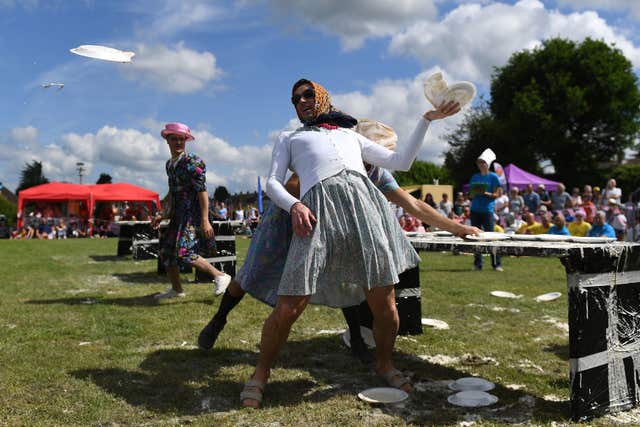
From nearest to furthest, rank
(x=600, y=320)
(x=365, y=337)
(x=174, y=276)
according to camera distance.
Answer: (x=600, y=320)
(x=365, y=337)
(x=174, y=276)

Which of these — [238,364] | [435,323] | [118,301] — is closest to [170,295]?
[118,301]

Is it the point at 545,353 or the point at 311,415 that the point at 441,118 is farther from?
the point at 545,353

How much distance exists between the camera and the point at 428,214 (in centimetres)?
348

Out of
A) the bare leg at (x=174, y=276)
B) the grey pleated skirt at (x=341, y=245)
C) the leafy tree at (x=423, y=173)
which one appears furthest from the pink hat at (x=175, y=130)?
the leafy tree at (x=423, y=173)

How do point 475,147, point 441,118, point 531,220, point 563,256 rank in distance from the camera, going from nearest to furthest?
point 563,256 → point 441,118 → point 531,220 → point 475,147

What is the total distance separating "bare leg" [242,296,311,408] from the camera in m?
3.04

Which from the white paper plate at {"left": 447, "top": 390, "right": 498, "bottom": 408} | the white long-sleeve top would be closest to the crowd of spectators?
the white paper plate at {"left": 447, "top": 390, "right": 498, "bottom": 408}

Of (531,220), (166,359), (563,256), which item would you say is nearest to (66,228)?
(531,220)

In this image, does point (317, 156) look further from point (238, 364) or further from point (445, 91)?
point (238, 364)

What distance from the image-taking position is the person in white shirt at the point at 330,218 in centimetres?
296

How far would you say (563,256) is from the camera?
2.74 metres

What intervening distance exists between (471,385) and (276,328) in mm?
1214

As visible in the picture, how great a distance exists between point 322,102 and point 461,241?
3.77 ft

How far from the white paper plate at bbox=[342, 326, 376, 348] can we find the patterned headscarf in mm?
1737
